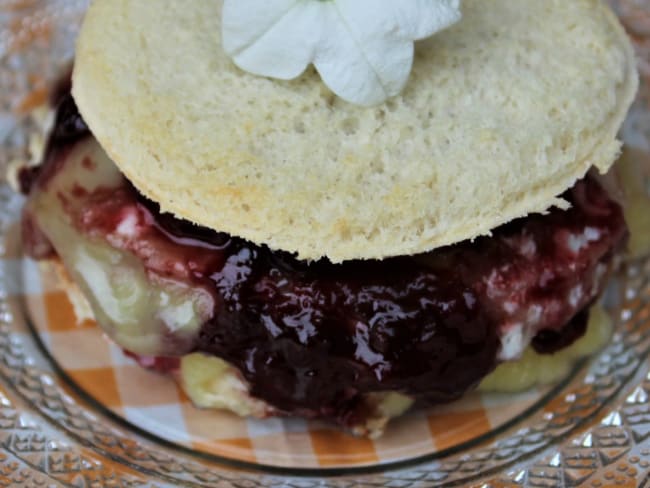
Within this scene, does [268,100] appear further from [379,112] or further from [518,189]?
[518,189]

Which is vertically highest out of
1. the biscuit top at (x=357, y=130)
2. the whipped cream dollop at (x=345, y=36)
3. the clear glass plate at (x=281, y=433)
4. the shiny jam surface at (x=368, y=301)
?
the whipped cream dollop at (x=345, y=36)

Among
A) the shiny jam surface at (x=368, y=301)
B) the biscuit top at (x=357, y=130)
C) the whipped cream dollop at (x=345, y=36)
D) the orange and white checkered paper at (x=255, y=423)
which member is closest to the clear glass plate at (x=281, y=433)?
the orange and white checkered paper at (x=255, y=423)

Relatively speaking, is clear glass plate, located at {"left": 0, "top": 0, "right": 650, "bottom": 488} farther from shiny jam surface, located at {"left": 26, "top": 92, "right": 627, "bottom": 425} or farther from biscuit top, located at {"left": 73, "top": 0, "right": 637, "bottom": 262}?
biscuit top, located at {"left": 73, "top": 0, "right": 637, "bottom": 262}

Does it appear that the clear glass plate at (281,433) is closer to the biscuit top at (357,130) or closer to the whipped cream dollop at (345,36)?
the biscuit top at (357,130)

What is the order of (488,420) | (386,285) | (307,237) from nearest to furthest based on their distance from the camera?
1. (307,237)
2. (386,285)
3. (488,420)

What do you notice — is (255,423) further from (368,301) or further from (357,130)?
(357,130)

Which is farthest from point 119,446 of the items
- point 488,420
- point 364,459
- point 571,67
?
point 571,67


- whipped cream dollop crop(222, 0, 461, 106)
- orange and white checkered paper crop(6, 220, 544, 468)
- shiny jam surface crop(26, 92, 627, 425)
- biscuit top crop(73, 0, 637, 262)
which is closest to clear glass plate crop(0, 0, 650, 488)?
orange and white checkered paper crop(6, 220, 544, 468)
